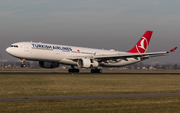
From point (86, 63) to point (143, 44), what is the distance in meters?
20.3

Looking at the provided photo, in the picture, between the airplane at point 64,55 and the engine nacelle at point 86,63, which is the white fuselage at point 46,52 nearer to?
the airplane at point 64,55

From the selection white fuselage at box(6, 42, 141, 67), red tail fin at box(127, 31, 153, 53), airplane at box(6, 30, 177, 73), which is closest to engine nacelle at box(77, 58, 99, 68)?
airplane at box(6, 30, 177, 73)

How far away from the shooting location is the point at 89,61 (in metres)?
49.7

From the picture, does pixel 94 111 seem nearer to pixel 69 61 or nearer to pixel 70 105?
pixel 70 105

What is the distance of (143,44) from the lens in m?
63.5

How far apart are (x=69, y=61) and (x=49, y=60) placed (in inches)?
157

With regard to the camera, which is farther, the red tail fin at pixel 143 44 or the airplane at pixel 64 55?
the red tail fin at pixel 143 44

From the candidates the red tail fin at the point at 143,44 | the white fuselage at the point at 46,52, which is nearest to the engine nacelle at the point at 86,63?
the white fuselage at the point at 46,52

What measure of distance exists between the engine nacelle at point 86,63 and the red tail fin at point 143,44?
49.4 ft

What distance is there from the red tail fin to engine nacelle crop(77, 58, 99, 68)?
15.1 metres

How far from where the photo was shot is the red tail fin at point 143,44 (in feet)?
207

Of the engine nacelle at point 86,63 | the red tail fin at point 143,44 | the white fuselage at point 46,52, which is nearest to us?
the white fuselage at point 46,52

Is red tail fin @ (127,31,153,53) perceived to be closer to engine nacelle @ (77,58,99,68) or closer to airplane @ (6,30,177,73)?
airplane @ (6,30,177,73)

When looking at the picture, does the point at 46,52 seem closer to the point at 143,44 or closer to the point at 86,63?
the point at 86,63
